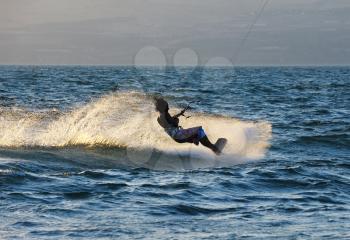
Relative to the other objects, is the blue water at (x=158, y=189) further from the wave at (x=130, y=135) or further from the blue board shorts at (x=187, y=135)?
the blue board shorts at (x=187, y=135)

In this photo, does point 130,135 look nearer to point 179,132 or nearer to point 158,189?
point 179,132

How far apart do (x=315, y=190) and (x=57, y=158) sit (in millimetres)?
6156

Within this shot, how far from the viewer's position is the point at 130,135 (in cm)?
1922

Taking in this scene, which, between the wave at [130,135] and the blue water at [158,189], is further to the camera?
the wave at [130,135]

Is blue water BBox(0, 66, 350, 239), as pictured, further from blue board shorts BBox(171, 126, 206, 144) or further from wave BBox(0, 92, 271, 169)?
blue board shorts BBox(171, 126, 206, 144)

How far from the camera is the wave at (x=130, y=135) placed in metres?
17.1

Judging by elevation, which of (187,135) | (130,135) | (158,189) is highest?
(187,135)

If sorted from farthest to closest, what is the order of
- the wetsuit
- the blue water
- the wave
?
the wave < the wetsuit < the blue water

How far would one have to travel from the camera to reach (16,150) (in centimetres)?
1619

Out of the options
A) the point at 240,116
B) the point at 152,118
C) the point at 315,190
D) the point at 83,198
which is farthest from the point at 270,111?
the point at 83,198

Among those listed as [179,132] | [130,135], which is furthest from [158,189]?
[130,135]

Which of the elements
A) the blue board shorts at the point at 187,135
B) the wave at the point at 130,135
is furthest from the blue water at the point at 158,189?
the blue board shorts at the point at 187,135

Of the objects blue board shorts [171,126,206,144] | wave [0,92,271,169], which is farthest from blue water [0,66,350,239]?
blue board shorts [171,126,206,144]

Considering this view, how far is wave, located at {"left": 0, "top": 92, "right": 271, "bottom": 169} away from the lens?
17.1 meters
